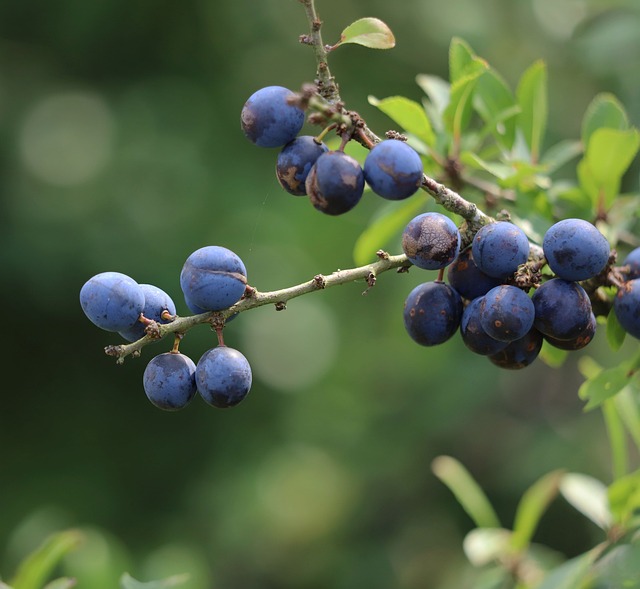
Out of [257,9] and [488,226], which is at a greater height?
[257,9]

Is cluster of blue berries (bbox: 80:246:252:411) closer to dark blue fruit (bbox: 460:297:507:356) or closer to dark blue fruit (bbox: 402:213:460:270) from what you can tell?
dark blue fruit (bbox: 402:213:460:270)

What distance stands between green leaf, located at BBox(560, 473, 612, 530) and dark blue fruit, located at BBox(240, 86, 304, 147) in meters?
1.51

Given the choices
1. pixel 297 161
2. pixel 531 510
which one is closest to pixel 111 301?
pixel 297 161

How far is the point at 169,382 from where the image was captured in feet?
4.47

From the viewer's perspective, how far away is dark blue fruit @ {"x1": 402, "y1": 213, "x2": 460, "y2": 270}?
1.35 meters

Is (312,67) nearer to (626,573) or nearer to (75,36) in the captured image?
(75,36)

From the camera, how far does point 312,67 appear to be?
4492 mm

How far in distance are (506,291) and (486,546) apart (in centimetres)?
136

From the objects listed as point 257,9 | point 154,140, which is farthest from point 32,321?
point 257,9

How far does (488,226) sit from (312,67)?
3285 mm

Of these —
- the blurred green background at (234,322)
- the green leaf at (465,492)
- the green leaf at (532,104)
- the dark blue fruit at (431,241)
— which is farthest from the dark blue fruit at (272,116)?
the blurred green background at (234,322)

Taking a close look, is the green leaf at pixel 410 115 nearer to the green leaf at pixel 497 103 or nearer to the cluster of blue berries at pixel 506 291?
the green leaf at pixel 497 103

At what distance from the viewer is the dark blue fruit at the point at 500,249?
1.37 meters

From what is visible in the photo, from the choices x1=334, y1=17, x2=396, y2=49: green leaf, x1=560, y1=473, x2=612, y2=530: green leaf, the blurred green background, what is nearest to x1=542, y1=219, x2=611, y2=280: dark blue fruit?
x1=334, y1=17, x2=396, y2=49: green leaf
